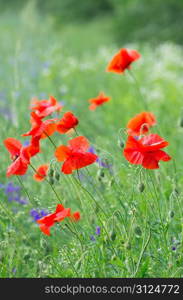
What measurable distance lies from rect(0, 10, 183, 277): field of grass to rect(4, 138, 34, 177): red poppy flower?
0.44 feet

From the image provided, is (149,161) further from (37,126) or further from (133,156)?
(37,126)

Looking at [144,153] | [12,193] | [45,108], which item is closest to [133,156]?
[144,153]

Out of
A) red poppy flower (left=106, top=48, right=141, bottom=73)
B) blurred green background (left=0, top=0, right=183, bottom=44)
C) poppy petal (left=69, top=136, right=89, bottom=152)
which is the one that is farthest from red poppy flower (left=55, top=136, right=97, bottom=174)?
blurred green background (left=0, top=0, right=183, bottom=44)

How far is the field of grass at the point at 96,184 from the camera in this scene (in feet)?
6.73

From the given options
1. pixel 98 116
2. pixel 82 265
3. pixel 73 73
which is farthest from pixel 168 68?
pixel 82 265

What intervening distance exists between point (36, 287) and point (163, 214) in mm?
Answer: 733

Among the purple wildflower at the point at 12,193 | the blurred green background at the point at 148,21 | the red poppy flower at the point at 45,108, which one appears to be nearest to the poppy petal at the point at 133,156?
the red poppy flower at the point at 45,108

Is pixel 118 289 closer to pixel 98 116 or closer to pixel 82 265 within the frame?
pixel 82 265

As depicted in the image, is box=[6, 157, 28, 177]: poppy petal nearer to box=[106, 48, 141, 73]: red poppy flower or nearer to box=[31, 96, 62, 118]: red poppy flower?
box=[31, 96, 62, 118]: red poppy flower

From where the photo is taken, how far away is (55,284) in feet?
6.08

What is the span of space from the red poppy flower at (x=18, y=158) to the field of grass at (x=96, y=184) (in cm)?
13

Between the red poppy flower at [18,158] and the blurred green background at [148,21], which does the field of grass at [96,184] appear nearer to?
the red poppy flower at [18,158]

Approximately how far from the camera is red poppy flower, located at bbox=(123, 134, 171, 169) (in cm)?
183

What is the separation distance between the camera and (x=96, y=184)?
9.53 feet
